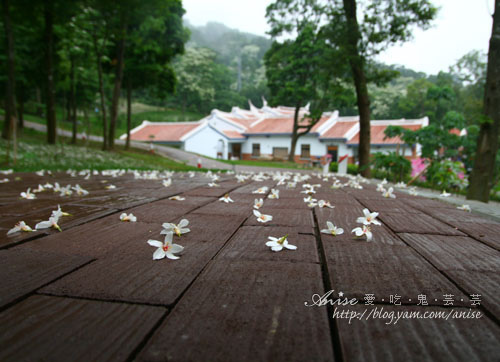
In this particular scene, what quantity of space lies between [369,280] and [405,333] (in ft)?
0.85

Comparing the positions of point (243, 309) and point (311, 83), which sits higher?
point (311, 83)

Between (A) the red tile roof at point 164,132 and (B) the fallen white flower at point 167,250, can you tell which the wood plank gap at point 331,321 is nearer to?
(B) the fallen white flower at point 167,250

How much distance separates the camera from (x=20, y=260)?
101 cm

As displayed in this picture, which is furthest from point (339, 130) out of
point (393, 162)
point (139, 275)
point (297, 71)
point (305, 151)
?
point (139, 275)

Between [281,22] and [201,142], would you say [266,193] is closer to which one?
[281,22]

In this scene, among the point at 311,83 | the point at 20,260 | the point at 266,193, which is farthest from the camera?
the point at 311,83

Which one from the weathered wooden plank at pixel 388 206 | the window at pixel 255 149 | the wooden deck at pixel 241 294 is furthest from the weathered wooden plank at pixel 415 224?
the window at pixel 255 149

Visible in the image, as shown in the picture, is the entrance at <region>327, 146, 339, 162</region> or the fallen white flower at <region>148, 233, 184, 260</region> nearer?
the fallen white flower at <region>148, 233, 184, 260</region>

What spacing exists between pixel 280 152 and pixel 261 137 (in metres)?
2.25

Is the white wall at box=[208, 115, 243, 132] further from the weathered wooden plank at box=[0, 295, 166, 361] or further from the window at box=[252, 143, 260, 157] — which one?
the weathered wooden plank at box=[0, 295, 166, 361]

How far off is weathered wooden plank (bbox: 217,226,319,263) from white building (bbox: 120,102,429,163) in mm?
21245

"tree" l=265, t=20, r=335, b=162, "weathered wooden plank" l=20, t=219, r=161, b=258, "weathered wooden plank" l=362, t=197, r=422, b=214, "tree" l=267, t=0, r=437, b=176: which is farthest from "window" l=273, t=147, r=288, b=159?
"weathered wooden plank" l=20, t=219, r=161, b=258

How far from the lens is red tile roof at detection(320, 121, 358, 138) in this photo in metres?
22.7

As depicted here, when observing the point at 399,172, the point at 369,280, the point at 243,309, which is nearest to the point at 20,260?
the point at 243,309
